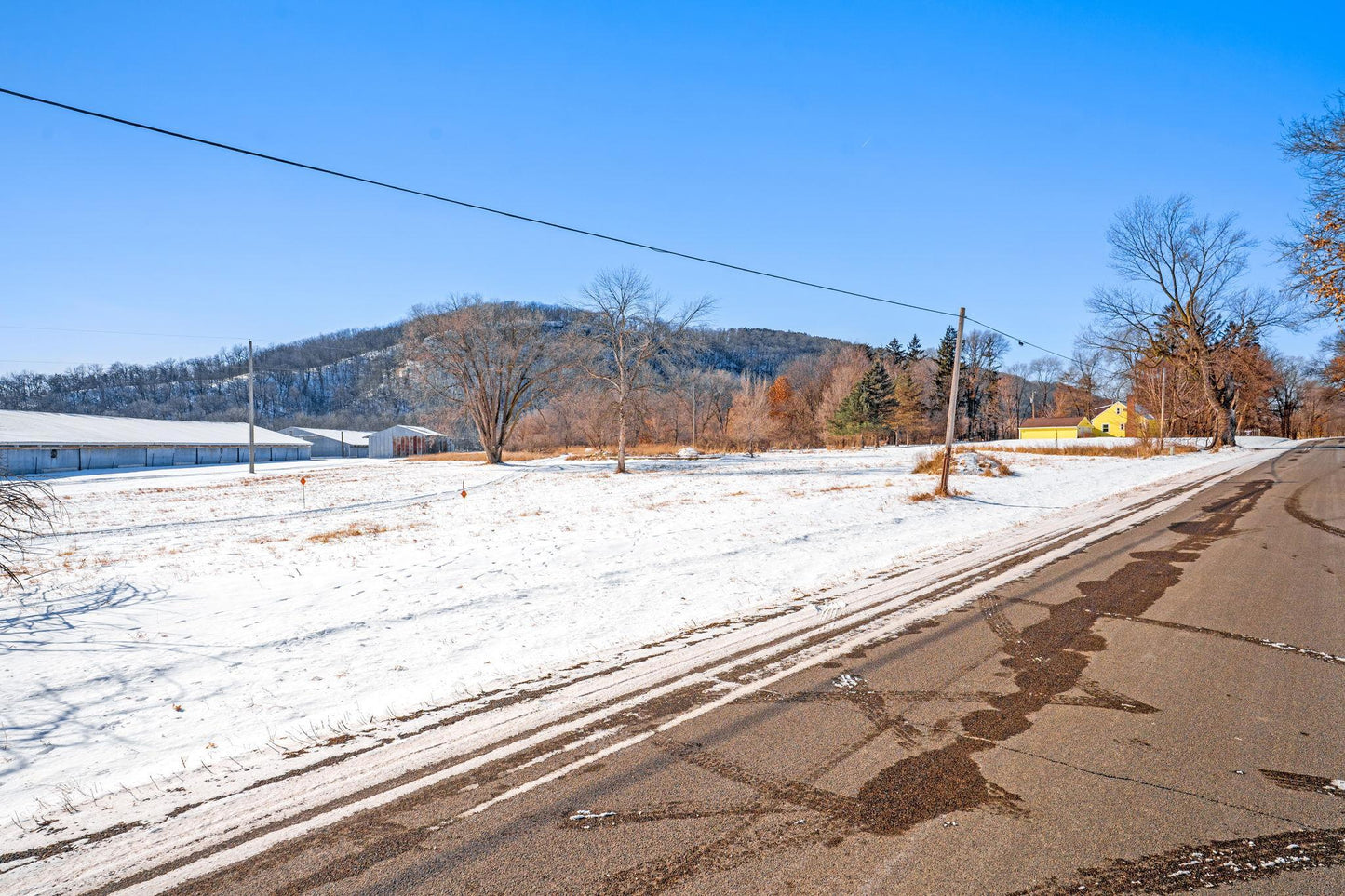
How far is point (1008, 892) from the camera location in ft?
8.54

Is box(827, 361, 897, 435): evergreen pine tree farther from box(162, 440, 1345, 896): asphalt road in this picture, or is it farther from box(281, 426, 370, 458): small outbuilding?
box(162, 440, 1345, 896): asphalt road

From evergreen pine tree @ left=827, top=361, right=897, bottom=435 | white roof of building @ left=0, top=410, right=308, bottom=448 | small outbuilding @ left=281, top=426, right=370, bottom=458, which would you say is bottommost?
small outbuilding @ left=281, top=426, right=370, bottom=458

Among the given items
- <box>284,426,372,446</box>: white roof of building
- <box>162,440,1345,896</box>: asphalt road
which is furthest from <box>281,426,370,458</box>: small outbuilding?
<box>162,440,1345,896</box>: asphalt road

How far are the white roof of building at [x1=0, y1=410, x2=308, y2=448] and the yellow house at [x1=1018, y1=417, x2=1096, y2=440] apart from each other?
8507 centimetres

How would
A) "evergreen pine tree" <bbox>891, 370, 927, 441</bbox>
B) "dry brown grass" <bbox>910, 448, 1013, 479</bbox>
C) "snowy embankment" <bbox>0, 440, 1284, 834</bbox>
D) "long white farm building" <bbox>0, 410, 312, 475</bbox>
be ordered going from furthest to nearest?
"evergreen pine tree" <bbox>891, 370, 927, 441</bbox> → "long white farm building" <bbox>0, 410, 312, 475</bbox> → "dry brown grass" <bbox>910, 448, 1013, 479</bbox> → "snowy embankment" <bbox>0, 440, 1284, 834</bbox>

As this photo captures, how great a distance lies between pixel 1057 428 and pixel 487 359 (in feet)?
208

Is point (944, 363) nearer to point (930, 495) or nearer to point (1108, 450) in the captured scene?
point (1108, 450)

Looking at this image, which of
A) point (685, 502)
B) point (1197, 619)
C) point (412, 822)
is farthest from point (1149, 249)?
point (412, 822)

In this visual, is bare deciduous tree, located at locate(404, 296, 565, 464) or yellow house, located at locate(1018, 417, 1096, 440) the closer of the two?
bare deciduous tree, located at locate(404, 296, 565, 464)

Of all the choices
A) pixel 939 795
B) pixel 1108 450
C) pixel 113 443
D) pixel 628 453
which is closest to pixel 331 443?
pixel 113 443

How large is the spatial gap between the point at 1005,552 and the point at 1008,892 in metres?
8.36

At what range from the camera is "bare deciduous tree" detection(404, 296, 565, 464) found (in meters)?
44.4

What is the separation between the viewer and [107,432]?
5072 centimetres

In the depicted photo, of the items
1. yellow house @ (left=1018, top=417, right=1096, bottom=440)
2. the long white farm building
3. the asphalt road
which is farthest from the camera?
yellow house @ (left=1018, top=417, right=1096, bottom=440)
